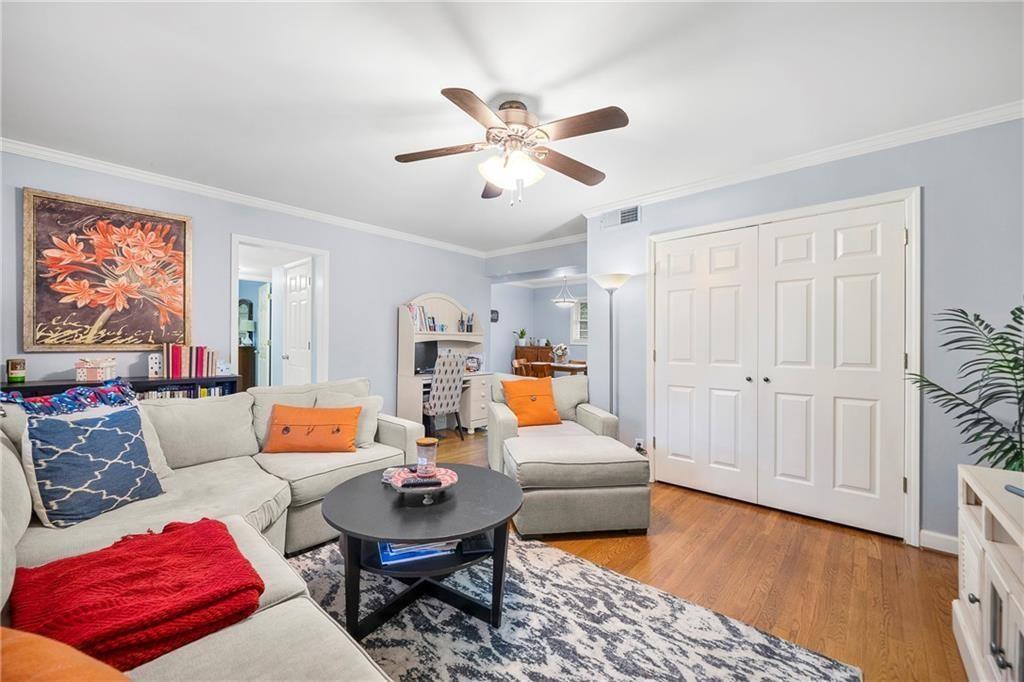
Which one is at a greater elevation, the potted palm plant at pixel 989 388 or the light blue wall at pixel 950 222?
the light blue wall at pixel 950 222

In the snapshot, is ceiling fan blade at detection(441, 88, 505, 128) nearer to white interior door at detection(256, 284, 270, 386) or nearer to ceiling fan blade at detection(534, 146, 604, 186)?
ceiling fan blade at detection(534, 146, 604, 186)

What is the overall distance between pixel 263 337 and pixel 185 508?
552 cm

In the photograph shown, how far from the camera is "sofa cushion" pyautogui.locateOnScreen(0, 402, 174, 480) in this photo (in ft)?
5.55

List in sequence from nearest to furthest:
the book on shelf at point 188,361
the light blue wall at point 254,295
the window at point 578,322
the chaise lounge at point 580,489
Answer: the chaise lounge at point 580,489 < the book on shelf at point 188,361 < the light blue wall at point 254,295 < the window at point 578,322

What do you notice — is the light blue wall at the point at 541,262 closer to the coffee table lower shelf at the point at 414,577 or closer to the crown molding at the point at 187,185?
the crown molding at the point at 187,185

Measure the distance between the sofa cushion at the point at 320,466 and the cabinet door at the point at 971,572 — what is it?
2641 mm

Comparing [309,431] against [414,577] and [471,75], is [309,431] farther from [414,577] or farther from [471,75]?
[471,75]

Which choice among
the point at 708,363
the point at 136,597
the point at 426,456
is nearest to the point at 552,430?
the point at 708,363

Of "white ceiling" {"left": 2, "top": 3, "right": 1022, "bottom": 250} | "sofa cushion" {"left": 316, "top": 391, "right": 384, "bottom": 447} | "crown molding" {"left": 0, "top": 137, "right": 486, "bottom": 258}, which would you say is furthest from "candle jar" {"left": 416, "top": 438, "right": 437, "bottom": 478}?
"crown molding" {"left": 0, "top": 137, "right": 486, "bottom": 258}

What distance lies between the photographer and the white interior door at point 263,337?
6.38 meters

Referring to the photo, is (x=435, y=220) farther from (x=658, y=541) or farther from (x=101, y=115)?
(x=658, y=541)

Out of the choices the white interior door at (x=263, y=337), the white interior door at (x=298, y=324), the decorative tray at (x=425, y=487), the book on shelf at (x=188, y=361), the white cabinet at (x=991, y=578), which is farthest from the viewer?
the white interior door at (x=263, y=337)

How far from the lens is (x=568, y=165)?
7.47 feet

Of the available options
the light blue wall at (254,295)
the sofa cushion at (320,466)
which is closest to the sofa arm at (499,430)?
the sofa cushion at (320,466)
